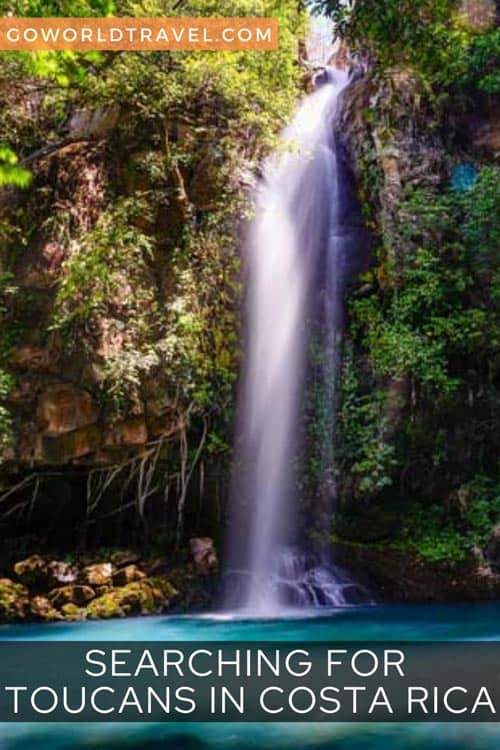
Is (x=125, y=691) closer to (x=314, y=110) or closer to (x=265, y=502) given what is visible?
(x=265, y=502)

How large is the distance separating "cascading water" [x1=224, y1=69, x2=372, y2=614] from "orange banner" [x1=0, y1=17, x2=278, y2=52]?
3701 mm

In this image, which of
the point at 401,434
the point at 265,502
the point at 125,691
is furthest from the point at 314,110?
the point at 125,691

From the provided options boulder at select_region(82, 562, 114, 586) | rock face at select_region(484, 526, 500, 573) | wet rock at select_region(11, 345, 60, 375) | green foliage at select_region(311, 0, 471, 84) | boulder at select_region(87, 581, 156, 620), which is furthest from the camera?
rock face at select_region(484, 526, 500, 573)

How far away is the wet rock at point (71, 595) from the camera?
923cm

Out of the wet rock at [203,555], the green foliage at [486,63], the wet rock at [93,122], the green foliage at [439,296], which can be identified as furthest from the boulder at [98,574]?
the green foliage at [486,63]

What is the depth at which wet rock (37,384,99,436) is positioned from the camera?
9758 millimetres

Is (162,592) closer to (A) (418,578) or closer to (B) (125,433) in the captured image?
(B) (125,433)

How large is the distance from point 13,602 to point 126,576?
150 centimetres

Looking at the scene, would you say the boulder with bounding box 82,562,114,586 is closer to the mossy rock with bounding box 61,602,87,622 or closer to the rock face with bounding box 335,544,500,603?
the mossy rock with bounding box 61,602,87,622

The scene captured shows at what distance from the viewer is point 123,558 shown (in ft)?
33.8

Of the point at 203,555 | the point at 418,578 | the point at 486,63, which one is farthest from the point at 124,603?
the point at 486,63

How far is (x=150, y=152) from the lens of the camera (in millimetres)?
10844

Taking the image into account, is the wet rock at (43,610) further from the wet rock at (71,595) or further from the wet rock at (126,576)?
the wet rock at (126,576)

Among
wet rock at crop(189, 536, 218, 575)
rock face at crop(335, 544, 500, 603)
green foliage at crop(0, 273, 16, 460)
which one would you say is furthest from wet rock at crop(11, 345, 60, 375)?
rock face at crop(335, 544, 500, 603)
